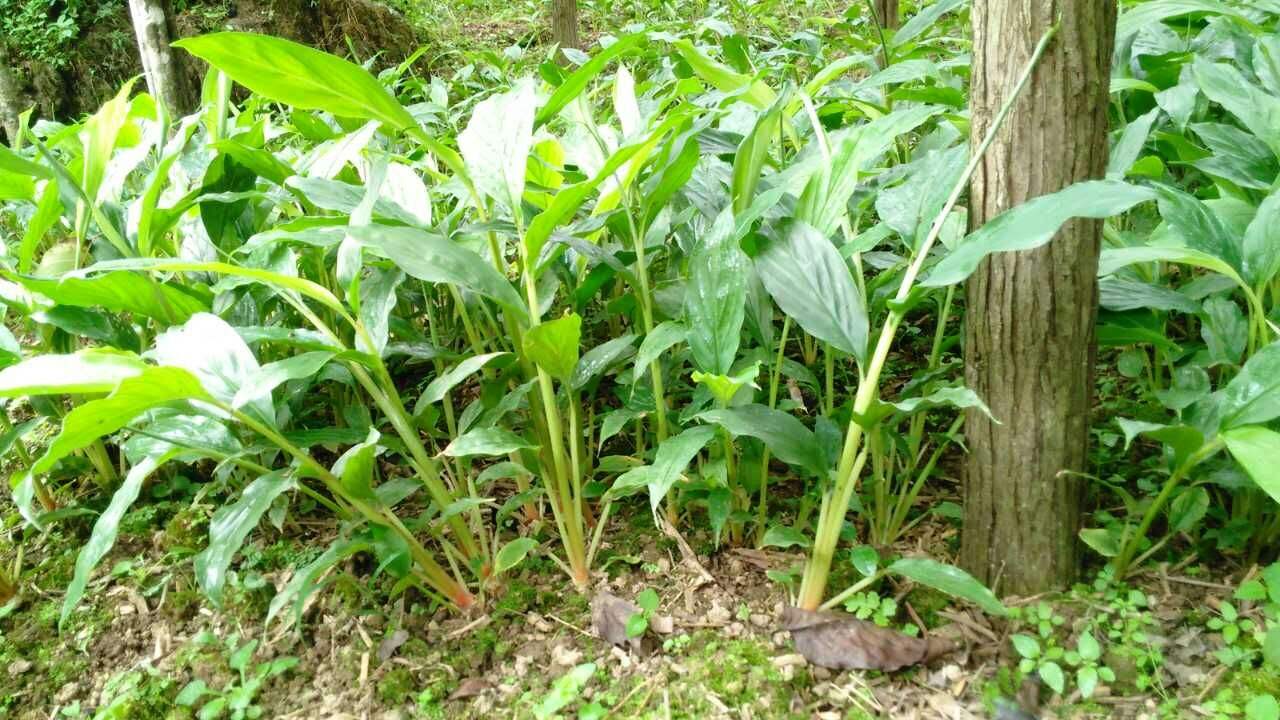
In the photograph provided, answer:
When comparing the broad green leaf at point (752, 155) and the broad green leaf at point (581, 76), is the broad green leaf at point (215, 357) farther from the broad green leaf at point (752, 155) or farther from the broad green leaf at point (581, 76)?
the broad green leaf at point (752, 155)

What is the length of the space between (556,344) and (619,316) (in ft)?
1.95

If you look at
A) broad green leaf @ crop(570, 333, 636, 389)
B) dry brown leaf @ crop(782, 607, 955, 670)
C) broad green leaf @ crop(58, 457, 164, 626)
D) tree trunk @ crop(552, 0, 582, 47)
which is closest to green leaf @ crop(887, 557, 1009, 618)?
dry brown leaf @ crop(782, 607, 955, 670)

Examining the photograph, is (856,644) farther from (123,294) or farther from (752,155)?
(123,294)

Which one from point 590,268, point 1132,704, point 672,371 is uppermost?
point 590,268

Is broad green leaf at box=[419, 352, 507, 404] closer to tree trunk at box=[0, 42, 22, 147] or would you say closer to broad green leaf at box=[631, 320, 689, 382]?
broad green leaf at box=[631, 320, 689, 382]

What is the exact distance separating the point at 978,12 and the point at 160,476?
158cm

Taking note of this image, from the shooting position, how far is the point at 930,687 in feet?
3.35

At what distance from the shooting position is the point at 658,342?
1.03 metres

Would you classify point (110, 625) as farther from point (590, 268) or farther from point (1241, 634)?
point (1241, 634)

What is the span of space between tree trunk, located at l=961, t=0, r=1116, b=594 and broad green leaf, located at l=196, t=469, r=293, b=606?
0.89m

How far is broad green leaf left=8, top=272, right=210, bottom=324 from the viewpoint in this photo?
1.05m

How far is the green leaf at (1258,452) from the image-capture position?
2.43 ft

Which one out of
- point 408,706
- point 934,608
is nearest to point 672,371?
point 934,608

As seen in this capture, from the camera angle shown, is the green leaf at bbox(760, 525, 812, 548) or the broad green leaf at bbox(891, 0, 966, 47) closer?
the green leaf at bbox(760, 525, 812, 548)
